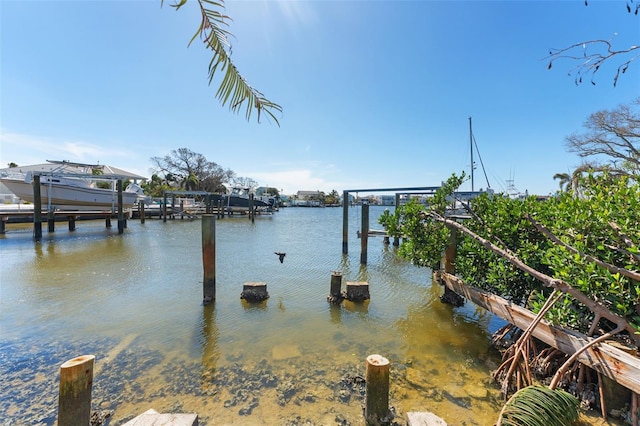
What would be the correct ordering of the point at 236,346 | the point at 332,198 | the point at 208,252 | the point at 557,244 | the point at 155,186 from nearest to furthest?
the point at 557,244 → the point at 236,346 → the point at 208,252 → the point at 155,186 → the point at 332,198

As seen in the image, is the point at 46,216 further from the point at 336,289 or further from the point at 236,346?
the point at 336,289

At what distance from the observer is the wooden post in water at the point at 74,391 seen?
8.27ft

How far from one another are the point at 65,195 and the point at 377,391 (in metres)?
Result: 29.4

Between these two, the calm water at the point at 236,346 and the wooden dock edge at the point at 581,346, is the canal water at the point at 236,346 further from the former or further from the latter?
the wooden dock edge at the point at 581,346

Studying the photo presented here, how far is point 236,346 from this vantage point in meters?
5.28

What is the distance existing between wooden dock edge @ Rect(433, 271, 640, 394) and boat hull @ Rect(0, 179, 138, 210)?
25.7 m

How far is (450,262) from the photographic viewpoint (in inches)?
261

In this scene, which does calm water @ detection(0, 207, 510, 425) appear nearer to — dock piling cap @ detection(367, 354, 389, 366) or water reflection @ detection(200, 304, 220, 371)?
water reflection @ detection(200, 304, 220, 371)

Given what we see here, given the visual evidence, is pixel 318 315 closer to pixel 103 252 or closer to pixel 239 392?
pixel 239 392

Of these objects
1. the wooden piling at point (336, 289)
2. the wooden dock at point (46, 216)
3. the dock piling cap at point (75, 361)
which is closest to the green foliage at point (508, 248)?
the wooden piling at point (336, 289)

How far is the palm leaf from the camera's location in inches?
100

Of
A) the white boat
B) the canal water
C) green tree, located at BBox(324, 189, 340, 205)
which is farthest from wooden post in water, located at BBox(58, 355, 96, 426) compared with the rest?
green tree, located at BBox(324, 189, 340, 205)

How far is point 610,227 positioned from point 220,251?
14701 millimetres

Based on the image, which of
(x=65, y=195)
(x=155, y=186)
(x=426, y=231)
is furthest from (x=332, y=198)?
(x=426, y=231)
